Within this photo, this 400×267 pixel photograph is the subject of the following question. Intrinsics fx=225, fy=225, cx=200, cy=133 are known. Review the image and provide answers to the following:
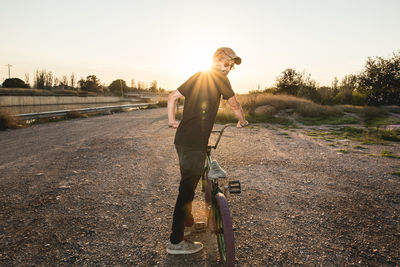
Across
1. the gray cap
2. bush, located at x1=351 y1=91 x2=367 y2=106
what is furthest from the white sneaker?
bush, located at x1=351 y1=91 x2=367 y2=106

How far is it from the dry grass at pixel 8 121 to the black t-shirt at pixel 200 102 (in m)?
11.8

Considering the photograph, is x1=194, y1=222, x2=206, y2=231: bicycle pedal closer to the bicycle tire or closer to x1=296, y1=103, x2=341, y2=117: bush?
the bicycle tire

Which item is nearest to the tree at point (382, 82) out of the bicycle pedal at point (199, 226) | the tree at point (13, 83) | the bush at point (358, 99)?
the bush at point (358, 99)

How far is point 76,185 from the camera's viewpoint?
437 centimetres

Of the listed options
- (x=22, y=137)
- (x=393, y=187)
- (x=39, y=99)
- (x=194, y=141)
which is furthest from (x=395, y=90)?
(x=39, y=99)

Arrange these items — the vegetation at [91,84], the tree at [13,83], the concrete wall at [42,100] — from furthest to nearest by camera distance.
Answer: the vegetation at [91,84] < the tree at [13,83] < the concrete wall at [42,100]

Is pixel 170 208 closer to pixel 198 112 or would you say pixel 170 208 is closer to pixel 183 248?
pixel 183 248

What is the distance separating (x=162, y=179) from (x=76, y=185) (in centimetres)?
166

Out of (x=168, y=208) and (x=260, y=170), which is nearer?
(x=168, y=208)

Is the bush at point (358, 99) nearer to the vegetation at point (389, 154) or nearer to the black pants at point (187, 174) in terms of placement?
the vegetation at point (389, 154)

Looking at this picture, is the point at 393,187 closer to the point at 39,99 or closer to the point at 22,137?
the point at 22,137

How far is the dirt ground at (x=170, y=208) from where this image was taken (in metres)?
2.57

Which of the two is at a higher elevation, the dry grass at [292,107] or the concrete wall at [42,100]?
Answer: the concrete wall at [42,100]

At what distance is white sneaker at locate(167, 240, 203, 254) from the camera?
2.52 meters
